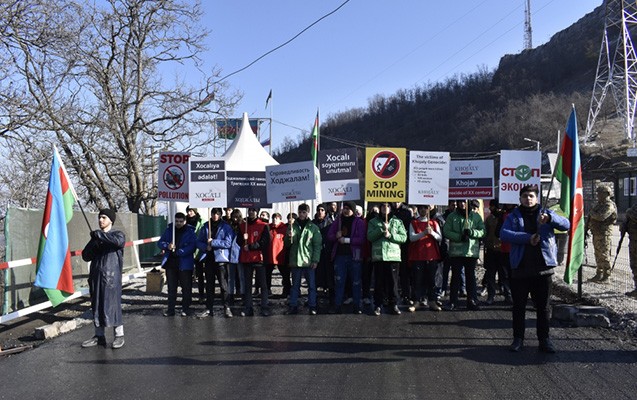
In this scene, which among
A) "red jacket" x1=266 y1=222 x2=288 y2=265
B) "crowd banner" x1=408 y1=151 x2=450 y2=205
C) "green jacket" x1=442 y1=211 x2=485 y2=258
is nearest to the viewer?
"green jacket" x1=442 y1=211 x2=485 y2=258

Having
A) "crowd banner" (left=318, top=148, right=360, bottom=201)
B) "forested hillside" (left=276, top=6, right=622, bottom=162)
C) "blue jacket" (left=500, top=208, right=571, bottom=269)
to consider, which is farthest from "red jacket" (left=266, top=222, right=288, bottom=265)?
"forested hillside" (left=276, top=6, right=622, bottom=162)

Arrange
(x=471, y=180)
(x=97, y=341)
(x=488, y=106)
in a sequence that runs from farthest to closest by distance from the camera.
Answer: (x=488, y=106), (x=471, y=180), (x=97, y=341)

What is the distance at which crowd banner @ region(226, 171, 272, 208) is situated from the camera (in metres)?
10.2

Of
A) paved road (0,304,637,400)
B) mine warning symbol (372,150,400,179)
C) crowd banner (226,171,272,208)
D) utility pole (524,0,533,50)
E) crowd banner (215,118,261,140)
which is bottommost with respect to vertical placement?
paved road (0,304,637,400)

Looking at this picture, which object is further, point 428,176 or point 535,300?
point 428,176

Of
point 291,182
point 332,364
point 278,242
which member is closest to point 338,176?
point 291,182

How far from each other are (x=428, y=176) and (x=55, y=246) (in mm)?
5997

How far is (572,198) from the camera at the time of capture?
284 inches

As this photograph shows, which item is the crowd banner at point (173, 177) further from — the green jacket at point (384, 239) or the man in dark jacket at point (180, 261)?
the green jacket at point (384, 239)

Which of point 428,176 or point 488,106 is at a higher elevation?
point 488,106

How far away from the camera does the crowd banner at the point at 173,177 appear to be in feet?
33.1

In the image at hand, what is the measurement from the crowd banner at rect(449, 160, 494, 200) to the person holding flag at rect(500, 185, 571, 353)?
3185mm

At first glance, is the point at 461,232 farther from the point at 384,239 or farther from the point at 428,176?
the point at 384,239

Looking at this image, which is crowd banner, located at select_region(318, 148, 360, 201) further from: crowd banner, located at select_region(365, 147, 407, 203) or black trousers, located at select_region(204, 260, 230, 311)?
black trousers, located at select_region(204, 260, 230, 311)
